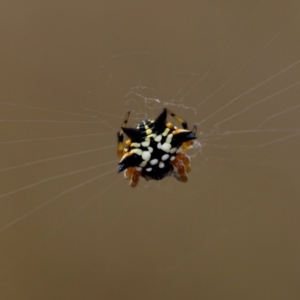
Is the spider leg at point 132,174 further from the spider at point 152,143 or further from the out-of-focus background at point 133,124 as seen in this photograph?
the out-of-focus background at point 133,124

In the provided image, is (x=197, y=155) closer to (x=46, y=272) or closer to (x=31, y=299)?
(x=46, y=272)

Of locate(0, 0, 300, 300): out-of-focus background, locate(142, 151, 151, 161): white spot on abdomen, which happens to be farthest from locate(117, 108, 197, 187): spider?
locate(0, 0, 300, 300): out-of-focus background

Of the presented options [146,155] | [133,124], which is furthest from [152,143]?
[133,124]

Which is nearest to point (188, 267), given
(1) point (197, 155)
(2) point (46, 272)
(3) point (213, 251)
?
(3) point (213, 251)

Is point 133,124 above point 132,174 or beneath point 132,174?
above

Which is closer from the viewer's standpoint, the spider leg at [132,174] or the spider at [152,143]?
the spider at [152,143]

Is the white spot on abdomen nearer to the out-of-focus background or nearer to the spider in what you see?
the spider

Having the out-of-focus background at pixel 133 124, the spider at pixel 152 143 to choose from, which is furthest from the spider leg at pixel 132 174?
the out-of-focus background at pixel 133 124

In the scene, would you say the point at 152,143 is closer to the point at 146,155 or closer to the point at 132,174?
the point at 146,155

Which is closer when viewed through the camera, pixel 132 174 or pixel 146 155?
pixel 146 155
